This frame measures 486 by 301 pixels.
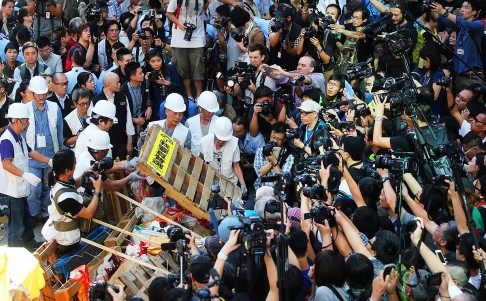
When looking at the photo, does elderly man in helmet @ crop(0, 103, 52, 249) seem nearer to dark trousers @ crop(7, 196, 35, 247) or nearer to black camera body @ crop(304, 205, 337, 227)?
dark trousers @ crop(7, 196, 35, 247)

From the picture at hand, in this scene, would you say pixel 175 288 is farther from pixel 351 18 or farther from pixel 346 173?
pixel 351 18

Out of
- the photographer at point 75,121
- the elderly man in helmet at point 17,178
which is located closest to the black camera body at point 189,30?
the photographer at point 75,121

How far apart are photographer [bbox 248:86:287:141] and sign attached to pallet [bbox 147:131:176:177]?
5.01 feet

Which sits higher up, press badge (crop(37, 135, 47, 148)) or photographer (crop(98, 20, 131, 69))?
press badge (crop(37, 135, 47, 148))

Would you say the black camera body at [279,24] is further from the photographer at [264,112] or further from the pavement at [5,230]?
the pavement at [5,230]

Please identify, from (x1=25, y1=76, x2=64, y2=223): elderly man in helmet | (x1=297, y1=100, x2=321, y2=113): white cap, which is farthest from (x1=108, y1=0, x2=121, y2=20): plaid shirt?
(x1=297, y1=100, x2=321, y2=113): white cap

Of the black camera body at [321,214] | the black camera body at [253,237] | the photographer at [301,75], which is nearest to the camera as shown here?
the black camera body at [253,237]

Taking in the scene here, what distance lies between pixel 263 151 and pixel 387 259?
8.71ft

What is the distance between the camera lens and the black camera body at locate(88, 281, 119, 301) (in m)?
6.10

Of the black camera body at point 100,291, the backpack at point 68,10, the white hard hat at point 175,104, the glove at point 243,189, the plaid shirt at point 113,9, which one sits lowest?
the backpack at point 68,10

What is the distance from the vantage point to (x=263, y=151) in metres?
9.02

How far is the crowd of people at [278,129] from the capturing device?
6.28m

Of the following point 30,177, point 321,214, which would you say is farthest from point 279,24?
point 321,214

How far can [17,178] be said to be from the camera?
30.1 ft
